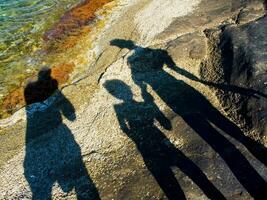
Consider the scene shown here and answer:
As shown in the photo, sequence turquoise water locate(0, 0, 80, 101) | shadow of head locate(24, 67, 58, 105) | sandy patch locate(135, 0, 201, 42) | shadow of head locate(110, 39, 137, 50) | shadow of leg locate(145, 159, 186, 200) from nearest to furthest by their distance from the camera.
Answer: shadow of leg locate(145, 159, 186, 200) → shadow of head locate(24, 67, 58, 105) → shadow of head locate(110, 39, 137, 50) → sandy patch locate(135, 0, 201, 42) → turquoise water locate(0, 0, 80, 101)

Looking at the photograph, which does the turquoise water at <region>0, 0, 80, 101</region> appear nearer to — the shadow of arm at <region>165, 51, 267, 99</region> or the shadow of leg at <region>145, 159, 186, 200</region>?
the shadow of arm at <region>165, 51, 267, 99</region>

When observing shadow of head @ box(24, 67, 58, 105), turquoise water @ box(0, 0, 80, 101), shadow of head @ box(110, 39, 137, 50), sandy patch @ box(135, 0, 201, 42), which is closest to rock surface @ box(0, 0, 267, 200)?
shadow of head @ box(110, 39, 137, 50)

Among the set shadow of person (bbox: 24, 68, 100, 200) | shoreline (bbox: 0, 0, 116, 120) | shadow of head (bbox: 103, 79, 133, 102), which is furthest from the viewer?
shoreline (bbox: 0, 0, 116, 120)

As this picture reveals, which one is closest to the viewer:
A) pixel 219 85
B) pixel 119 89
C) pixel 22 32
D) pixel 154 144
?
pixel 154 144

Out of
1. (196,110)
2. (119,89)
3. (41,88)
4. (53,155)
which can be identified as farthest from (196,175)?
(41,88)

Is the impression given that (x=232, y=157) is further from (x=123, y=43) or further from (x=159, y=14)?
(x=159, y=14)

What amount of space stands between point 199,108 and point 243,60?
3.04 m

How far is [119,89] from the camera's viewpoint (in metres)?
18.7

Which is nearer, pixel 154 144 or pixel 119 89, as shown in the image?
pixel 154 144

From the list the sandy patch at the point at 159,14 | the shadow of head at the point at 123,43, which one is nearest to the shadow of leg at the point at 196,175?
the shadow of head at the point at 123,43

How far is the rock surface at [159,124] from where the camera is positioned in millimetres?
13680

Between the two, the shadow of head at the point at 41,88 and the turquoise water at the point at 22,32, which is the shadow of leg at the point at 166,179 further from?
the turquoise water at the point at 22,32

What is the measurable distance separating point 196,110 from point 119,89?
401 centimetres

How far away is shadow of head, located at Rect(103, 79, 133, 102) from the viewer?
→ 59.1ft
